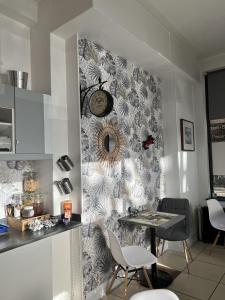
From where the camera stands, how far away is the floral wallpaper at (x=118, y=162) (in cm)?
227

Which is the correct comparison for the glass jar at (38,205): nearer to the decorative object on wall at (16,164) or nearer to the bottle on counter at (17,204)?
the bottle on counter at (17,204)

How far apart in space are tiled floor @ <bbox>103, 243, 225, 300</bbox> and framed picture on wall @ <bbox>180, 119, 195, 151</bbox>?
58.1 inches

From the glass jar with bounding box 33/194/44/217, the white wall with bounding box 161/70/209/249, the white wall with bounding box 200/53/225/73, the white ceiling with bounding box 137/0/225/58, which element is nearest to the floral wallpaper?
the white wall with bounding box 161/70/209/249

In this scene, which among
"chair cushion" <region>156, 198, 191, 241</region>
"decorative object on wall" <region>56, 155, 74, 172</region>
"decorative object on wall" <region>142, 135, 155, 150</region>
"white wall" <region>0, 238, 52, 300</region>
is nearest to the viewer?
"white wall" <region>0, 238, 52, 300</region>

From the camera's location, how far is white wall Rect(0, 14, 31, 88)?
81.7 inches

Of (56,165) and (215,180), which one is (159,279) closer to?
(56,165)

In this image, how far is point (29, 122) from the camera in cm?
192

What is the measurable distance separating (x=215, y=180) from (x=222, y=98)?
4.26 feet

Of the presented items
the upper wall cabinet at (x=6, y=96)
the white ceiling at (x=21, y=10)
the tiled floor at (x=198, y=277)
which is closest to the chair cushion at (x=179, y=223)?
the tiled floor at (x=198, y=277)

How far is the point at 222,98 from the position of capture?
3.79 meters

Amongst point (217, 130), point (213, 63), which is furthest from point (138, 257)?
point (213, 63)

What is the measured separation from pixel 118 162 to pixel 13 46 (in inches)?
59.5

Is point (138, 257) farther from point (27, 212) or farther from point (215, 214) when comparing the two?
point (215, 214)

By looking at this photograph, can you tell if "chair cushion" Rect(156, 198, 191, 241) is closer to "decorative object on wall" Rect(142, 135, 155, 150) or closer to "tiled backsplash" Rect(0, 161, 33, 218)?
"decorative object on wall" Rect(142, 135, 155, 150)
